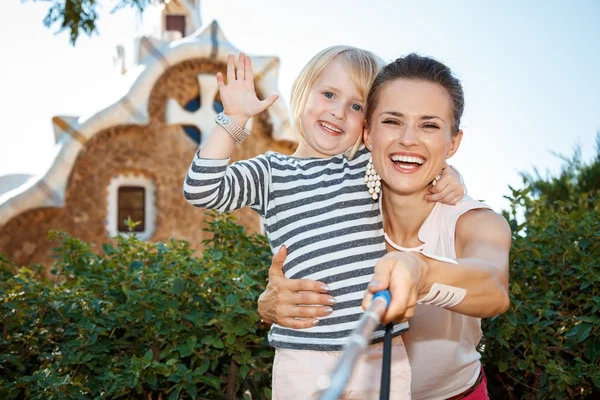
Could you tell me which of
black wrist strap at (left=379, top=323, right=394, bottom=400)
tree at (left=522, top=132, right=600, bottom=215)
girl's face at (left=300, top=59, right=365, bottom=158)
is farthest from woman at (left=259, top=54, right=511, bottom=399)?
tree at (left=522, top=132, right=600, bottom=215)

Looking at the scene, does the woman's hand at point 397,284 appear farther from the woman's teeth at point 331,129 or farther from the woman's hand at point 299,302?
the woman's teeth at point 331,129

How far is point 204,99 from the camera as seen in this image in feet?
43.8

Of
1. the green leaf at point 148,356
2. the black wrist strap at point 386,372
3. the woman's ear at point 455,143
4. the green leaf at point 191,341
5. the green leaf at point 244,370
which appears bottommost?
the green leaf at point 244,370

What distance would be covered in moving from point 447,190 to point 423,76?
1.21 ft

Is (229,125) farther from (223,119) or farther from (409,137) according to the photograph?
(409,137)

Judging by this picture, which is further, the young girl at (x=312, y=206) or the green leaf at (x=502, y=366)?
the green leaf at (x=502, y=366)

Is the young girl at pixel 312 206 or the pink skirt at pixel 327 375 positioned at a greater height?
the young girl at pixel 312 206

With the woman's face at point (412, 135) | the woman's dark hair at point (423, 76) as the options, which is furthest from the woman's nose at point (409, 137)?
the woman's dark hair at point (423, 76)

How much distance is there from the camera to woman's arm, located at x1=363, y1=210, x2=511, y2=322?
132 cm

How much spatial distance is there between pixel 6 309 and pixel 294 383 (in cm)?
184

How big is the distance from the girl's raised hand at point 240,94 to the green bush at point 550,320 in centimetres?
167

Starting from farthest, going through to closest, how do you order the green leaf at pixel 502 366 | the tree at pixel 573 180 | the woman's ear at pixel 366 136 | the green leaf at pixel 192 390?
1. the tree at pixel 573 180
2. the green leaf at pixel 502 366
3. the green leaf at pixel 192 390
4. the woman's ear at pixel 366 136

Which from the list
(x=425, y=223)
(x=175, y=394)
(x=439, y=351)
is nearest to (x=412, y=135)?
(x=425, y=223)

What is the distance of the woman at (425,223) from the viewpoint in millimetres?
2084
